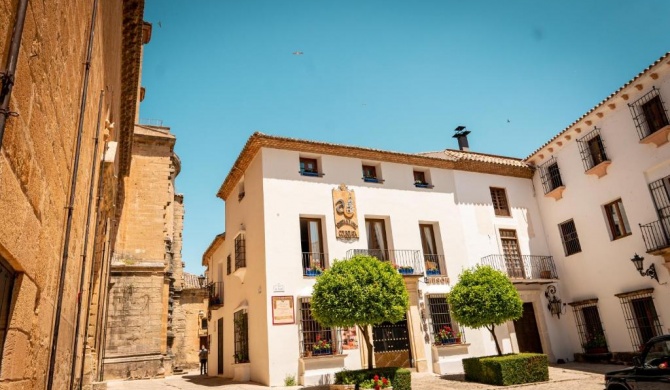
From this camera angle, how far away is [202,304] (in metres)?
34.0

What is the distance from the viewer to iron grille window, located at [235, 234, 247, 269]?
17.4 meters

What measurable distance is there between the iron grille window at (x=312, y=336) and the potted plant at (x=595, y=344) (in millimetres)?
10832

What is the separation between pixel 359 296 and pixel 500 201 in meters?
11.5

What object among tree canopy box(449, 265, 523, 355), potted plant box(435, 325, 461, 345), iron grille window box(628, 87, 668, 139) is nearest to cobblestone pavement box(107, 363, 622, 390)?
potted plant box(435, 325, 461, 345)

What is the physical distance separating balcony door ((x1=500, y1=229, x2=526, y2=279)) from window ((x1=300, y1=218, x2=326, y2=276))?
8874 millimetres

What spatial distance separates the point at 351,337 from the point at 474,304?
14.4 ft

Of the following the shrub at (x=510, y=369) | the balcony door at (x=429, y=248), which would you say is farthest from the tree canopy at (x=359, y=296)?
the balcony door at (x=429, y=248)

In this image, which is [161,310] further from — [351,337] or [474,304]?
[474,304]

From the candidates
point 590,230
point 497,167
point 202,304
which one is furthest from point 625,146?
point 202,304

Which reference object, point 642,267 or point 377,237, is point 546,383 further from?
point 377,237

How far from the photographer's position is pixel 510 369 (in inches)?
508

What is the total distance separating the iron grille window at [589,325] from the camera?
17.3m

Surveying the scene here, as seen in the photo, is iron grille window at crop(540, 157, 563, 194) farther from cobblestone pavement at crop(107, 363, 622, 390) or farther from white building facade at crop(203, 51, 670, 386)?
cobblestone pavement at crop(107, 363, 622, 390)

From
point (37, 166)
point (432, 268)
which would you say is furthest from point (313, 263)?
point (37, 166)
